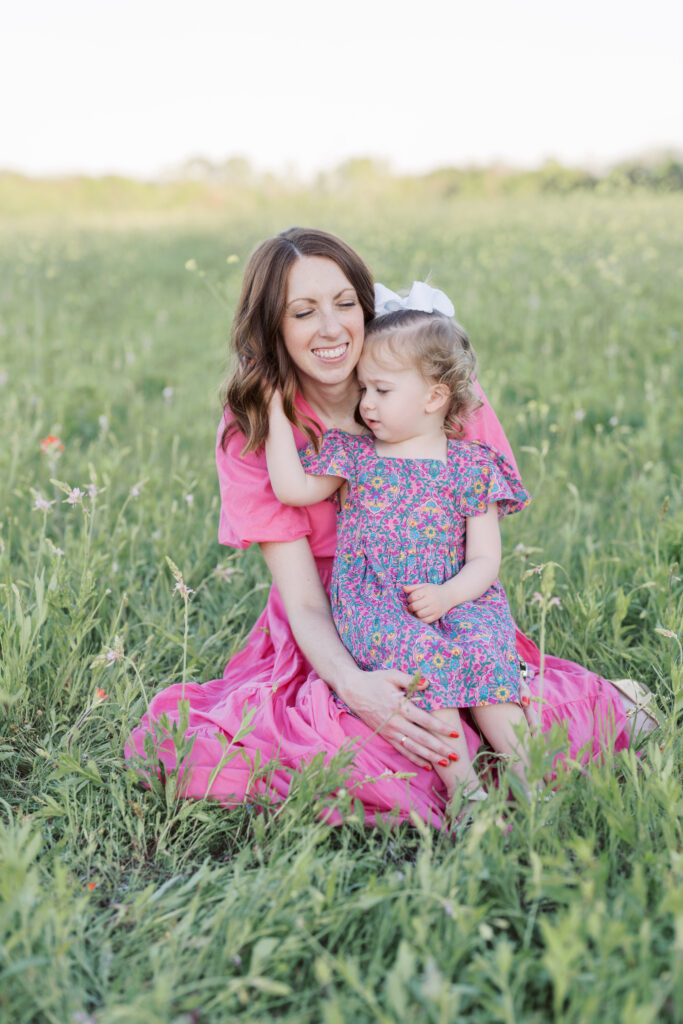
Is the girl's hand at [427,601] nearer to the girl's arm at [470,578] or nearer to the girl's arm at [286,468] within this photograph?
the girl's arm at [470,578]

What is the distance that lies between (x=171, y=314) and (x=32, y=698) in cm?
579

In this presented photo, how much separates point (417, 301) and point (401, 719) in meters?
1.18

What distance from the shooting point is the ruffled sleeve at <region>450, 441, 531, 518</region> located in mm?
2516

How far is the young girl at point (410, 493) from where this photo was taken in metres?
2.35

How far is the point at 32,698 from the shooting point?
248cm

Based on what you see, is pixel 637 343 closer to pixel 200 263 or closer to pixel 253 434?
pixel 253 434

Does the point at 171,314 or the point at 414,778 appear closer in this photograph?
the point at 414,778

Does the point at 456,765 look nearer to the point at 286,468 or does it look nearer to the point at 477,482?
the point at 477,482

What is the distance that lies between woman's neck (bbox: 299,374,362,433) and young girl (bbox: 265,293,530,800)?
0.26 ft

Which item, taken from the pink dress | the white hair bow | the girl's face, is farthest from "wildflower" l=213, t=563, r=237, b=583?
the white hair bow

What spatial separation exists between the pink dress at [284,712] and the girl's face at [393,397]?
24 centimetres

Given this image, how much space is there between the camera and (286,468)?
8.14 ft

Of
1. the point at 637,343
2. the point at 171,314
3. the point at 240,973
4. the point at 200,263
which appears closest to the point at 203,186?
the point at 200,263

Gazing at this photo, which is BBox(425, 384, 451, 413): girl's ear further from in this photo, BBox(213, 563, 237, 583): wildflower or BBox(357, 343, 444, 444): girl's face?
BBox(213, 563, 237, 583): wildflower
